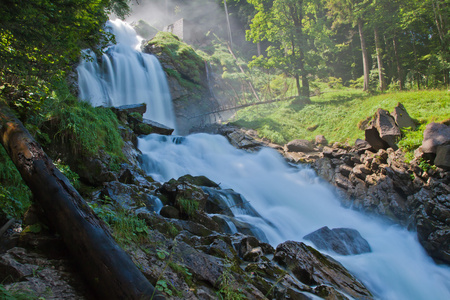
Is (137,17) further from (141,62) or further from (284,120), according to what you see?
(284,120)

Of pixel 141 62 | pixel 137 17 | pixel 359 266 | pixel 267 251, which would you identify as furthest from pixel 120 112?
pixel 137 17

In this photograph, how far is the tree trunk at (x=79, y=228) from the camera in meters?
2.41

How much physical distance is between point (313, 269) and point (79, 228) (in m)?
4.40

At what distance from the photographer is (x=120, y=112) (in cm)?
1279

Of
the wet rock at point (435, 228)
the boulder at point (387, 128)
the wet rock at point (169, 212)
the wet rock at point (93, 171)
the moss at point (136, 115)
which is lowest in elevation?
the wet rock at point (435, 228)

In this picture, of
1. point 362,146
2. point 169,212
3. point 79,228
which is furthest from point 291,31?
point 79,228

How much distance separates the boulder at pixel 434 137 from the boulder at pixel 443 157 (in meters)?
0.24

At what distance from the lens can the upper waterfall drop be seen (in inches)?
733

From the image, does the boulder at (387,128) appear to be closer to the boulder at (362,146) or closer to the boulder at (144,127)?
the boulder at (362,146)

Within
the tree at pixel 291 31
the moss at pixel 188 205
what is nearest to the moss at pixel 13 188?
the moss at pixel 188 205

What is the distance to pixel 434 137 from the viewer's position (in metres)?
10.4

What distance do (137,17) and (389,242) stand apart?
2423 inches

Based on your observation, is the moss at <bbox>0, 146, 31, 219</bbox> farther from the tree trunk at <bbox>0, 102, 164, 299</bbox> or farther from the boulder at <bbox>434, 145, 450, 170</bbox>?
the boulder at <bbox>434, 145, 450, 170</bbox>

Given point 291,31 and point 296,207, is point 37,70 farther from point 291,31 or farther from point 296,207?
point 291,31
